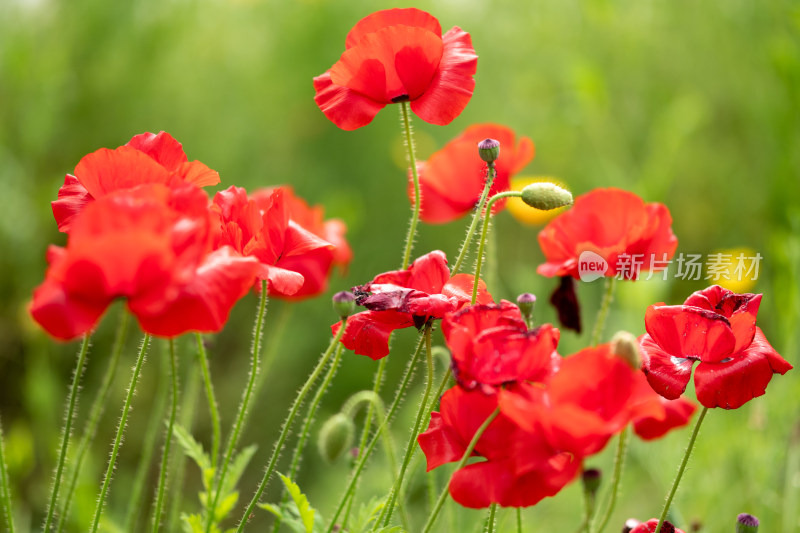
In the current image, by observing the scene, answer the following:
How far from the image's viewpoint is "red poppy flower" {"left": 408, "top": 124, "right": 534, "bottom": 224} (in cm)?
98

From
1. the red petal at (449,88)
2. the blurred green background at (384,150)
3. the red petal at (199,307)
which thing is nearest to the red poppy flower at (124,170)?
the red petal at (199,307)

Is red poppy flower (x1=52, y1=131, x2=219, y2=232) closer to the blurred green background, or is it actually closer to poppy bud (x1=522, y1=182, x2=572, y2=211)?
poppy bud (x1=522, y1=182, x2=572, y2=211)

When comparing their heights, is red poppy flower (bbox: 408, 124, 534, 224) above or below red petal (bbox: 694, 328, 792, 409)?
above

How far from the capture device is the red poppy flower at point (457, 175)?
98 centimetres

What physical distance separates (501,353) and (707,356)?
0.76 ft

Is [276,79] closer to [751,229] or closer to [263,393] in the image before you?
[263,393]

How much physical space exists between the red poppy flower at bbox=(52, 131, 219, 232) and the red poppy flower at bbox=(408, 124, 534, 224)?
0.36m

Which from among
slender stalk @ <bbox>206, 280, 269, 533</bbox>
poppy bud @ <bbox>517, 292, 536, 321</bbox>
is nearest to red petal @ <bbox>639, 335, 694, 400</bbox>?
poppy bud @ <bbox>517, 292, 536, 321</bbox>

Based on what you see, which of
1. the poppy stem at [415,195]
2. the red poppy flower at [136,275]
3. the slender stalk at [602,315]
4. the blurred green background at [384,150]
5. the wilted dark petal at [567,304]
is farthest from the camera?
the blurred green background at [384,150]

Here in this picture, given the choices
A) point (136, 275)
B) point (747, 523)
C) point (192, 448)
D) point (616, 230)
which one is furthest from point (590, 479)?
point (136, 275)

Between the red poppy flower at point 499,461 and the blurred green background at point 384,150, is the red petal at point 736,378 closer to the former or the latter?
the red poppy flower at point 499,461

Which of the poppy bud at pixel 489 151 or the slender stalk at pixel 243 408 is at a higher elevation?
the poppy bud at pixel 489 151

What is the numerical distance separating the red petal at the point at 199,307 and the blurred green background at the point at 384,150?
93cm

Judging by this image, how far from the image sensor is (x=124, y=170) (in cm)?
62
